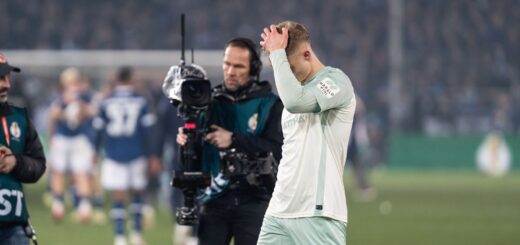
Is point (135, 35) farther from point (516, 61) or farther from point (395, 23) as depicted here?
point (516, 61)

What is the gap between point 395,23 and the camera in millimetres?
37281

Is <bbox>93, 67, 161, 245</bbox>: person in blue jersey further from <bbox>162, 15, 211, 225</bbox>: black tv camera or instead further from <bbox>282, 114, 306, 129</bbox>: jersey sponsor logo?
<bbox>282, 114, 306, 129</bbox>: jersey sponsor logo

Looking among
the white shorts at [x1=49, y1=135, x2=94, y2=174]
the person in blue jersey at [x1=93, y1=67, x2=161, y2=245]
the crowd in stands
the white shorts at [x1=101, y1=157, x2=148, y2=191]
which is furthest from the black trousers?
the crowd in stands

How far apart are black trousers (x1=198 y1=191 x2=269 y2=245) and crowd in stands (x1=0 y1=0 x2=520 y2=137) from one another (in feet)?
91.2

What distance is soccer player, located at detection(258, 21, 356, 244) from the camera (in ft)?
24.2

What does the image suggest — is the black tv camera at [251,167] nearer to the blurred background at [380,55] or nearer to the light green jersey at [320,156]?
the light green jersey at [320,156]

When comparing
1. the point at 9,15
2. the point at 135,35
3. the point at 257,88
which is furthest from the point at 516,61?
the point at 257,88

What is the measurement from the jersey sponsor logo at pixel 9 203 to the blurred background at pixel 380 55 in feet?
76.8

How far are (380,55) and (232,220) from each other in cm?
3148

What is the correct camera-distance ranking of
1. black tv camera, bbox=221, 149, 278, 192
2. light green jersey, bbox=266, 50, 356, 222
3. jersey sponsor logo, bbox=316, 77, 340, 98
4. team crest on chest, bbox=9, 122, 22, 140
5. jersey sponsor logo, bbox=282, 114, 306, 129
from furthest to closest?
black tv camera, bbox=221, 149, 278, 192, team crest on chest, bbox=9, 122, 22, 140, jersey sponsor logo, bbox=282, 114, 306, 129, light green jersey, bbox=266, 50, 356, 222, jersey sponsor logo, bbox=316, 77, 340, 98

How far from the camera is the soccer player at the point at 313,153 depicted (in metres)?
7.36

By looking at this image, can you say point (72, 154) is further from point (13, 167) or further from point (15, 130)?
point (13, 167)

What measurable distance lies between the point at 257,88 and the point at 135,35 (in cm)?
3131

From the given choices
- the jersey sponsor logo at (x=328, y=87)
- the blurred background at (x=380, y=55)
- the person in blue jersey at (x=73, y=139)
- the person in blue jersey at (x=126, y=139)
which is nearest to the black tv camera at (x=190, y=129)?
the jersey sponsor logo at (x=328, y=87)
